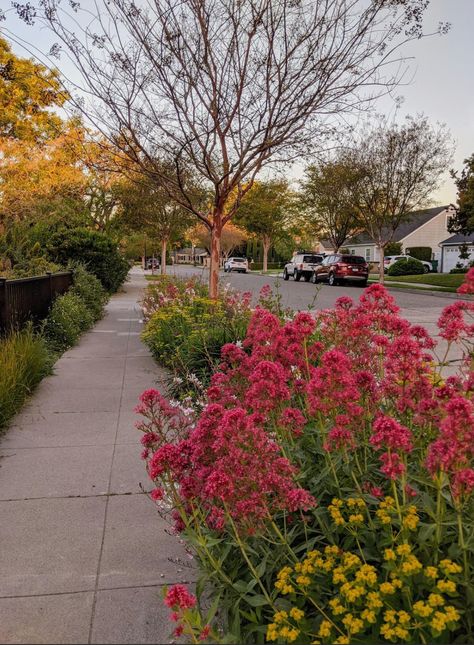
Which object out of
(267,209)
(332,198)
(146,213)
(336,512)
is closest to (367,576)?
(336,512)

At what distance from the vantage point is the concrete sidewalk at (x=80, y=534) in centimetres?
242

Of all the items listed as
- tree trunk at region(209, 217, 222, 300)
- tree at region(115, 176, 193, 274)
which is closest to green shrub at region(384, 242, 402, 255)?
tree at region(115, 176, 193, 274)

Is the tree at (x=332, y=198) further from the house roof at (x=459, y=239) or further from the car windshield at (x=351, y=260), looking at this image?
the house roof at (x=459, y=239)

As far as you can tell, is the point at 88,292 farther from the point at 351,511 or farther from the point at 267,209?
the point at 267,209

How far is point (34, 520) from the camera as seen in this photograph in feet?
11.1

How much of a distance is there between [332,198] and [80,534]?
35172 millimetres

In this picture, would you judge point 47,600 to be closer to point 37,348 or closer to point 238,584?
point 238,584

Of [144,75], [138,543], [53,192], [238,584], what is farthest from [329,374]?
[53,192]

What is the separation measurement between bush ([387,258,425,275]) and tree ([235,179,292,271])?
41.7 feet

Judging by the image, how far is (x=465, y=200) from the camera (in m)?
28.0

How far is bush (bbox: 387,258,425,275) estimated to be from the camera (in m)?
41.5

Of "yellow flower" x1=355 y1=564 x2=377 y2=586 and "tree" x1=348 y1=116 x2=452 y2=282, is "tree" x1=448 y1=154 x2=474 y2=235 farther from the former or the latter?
"yellow flower" x1=355 y1=564 x2=377 y2=586

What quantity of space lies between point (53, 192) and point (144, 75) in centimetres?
1836

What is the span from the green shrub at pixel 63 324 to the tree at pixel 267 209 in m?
36.6
